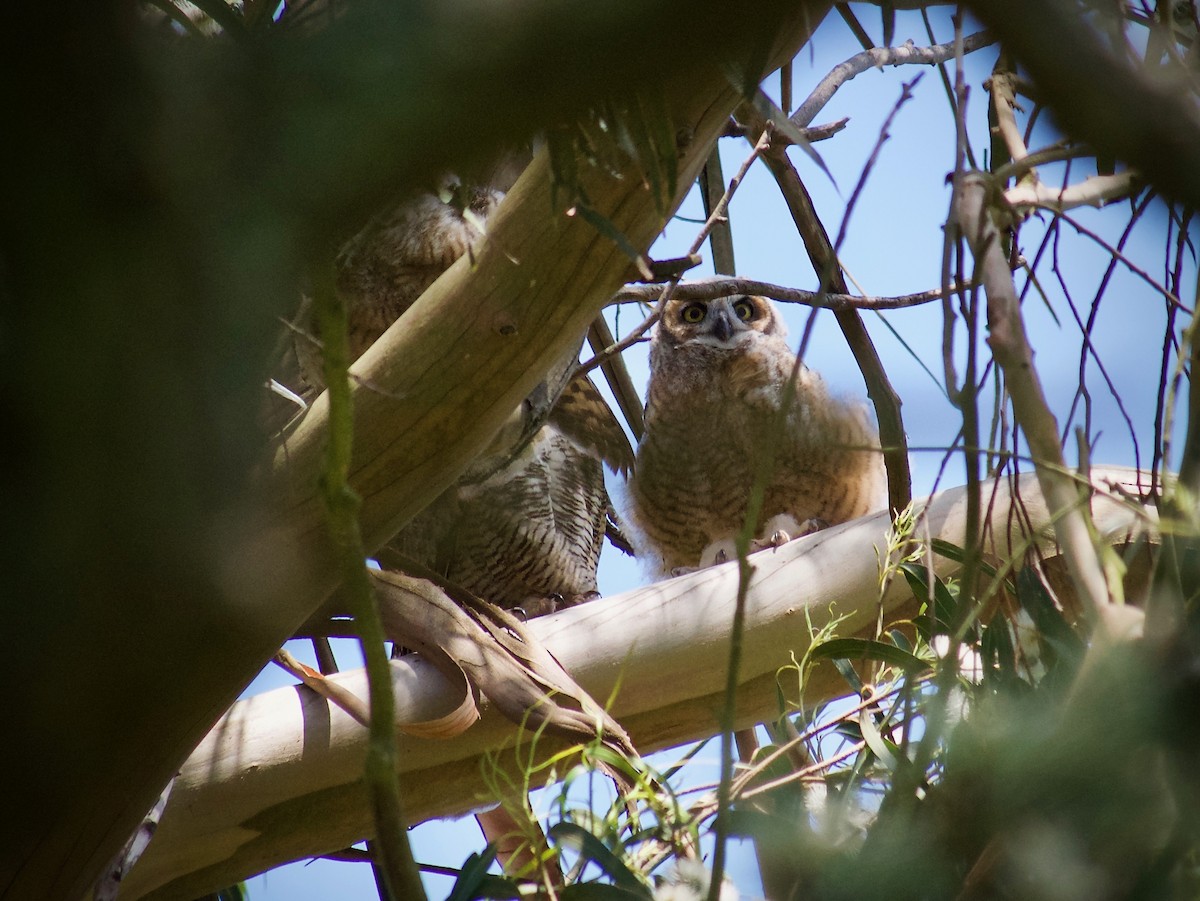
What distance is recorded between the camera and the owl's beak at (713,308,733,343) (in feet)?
11.1

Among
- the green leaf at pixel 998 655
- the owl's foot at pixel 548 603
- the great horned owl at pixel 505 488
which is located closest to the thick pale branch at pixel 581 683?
the great horned owl at pixel 505 488

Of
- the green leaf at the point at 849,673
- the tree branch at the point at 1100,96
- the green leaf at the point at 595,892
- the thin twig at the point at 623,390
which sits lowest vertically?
the green leaf at the point at 595,892

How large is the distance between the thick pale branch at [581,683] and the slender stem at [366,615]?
120 cm

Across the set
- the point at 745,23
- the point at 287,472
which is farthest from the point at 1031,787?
the point at 287,472

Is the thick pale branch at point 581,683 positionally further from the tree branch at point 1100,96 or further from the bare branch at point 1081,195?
the tree branch at point 1100,96

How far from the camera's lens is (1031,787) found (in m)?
0.71

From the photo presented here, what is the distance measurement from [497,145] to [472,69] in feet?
0.17

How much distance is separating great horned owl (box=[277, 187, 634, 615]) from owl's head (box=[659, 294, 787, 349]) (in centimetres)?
46

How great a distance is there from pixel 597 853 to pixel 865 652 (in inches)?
16.8

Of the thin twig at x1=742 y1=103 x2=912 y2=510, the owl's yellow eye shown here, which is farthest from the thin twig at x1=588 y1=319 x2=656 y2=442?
the thin twig at x1=742 y1=103 x2=912 y2=510

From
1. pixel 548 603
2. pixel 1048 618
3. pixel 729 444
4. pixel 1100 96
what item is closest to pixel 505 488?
pixel 548 603

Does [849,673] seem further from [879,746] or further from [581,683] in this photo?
[581,683]

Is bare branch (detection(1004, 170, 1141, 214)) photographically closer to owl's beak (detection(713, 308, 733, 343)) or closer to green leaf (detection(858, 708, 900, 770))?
green leaf (detection(858, 708, 900, 770))

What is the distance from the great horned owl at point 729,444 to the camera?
3.04 m
